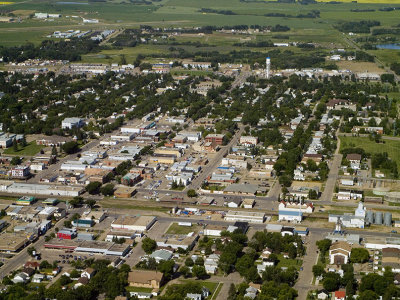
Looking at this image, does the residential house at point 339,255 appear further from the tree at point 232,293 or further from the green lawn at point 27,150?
the green lawn at point 27,150

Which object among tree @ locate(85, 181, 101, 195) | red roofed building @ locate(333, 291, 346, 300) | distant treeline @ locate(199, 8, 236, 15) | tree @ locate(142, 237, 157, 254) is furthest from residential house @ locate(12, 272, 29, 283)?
distant treeline @ locate(199, 8, 236, 15)

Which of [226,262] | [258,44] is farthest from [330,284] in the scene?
[258,44]

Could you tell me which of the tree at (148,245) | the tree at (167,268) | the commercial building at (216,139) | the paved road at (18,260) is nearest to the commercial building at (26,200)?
the paved road at (18,260)

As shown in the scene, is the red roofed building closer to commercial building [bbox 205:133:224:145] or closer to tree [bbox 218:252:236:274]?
tree [bbox 218:252:236:274]

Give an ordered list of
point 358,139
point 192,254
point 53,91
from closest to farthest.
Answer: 1. point 192,254
2. point 358,139
3. point 53,91

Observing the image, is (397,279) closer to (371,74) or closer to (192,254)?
(192,254)

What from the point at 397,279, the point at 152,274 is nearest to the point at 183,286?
the point at 152,274

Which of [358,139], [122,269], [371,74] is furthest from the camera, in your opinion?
[371,74]

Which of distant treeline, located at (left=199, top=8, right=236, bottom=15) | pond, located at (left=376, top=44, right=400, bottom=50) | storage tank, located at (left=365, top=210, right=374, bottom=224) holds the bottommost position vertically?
pond, located at (left=376, top=44, right=400, bottom=50)
